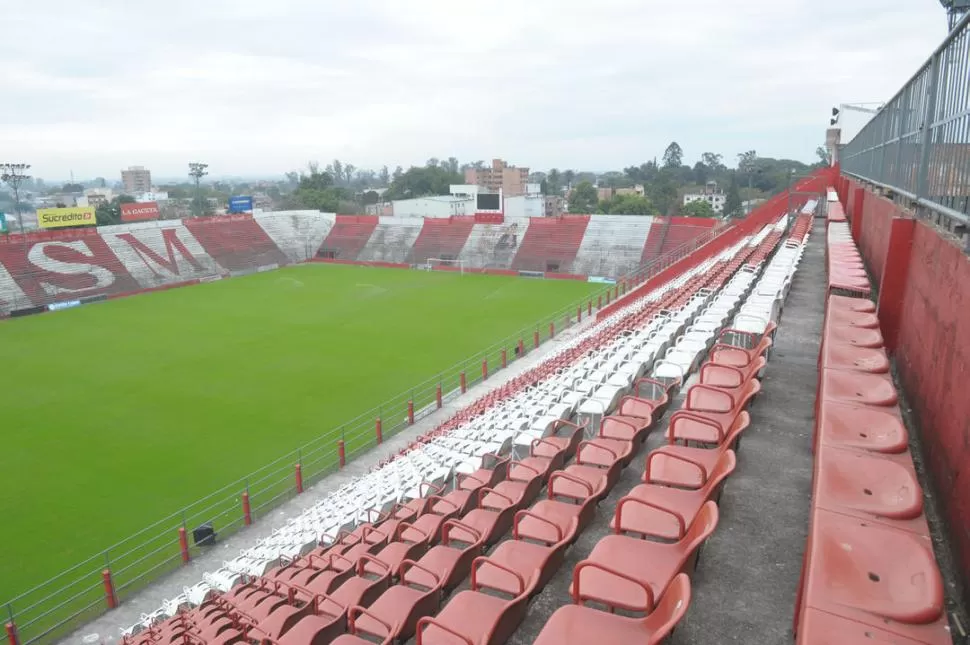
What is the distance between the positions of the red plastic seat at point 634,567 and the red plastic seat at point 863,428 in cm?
92

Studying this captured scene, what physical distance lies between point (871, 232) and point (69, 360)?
92.3ft

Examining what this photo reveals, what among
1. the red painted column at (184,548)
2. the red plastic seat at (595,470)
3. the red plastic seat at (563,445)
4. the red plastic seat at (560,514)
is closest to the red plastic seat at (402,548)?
the red plastic seat at (560,514)

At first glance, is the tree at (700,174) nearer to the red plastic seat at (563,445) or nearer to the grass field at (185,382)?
the grass field at (185,382)

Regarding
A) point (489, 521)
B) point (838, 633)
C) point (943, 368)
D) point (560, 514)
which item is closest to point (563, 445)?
point (489, 521)

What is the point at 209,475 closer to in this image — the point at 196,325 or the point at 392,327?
the point at 392,327

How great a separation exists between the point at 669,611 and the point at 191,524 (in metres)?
12.5

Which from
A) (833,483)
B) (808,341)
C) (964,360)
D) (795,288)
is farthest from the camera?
(795,288)

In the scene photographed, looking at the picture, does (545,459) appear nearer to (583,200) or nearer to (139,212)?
(139,212)

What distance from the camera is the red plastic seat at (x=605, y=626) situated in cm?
311

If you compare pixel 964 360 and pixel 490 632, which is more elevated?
pixel 964 360

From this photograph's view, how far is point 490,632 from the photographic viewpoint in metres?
3.55

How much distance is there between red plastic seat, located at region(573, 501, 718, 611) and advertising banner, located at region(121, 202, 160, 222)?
179 feet

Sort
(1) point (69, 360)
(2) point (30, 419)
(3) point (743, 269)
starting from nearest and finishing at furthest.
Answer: (3) point (743, 269), (2) point (30, 419), (1) point (69, 360)

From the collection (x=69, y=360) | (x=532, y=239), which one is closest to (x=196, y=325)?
(x=69, y=360)
